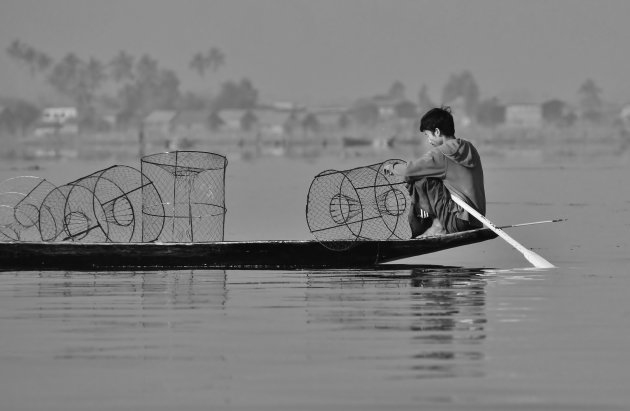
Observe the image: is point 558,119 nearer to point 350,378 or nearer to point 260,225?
point 260,225

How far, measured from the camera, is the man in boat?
47.2ft

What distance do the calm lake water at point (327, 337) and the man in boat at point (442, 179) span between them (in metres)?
0.49

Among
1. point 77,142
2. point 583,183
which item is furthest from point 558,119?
point 583,183

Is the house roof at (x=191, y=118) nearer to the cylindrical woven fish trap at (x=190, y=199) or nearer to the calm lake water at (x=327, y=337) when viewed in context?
the cylindrical woven fish trap at (x=190, y=199)

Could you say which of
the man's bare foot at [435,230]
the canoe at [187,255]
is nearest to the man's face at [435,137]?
the man's bare foot at [435,230]

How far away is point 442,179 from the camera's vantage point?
47.8ft

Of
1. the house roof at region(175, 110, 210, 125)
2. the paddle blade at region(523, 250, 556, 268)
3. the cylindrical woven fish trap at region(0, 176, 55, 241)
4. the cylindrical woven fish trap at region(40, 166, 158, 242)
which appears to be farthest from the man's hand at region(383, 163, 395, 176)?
the house roof at region(175, 110, 210, 125)

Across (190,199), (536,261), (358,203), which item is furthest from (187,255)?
(536,261)

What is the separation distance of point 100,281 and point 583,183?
27.3m

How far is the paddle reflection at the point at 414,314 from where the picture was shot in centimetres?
937

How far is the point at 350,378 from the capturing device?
8805 millimetres

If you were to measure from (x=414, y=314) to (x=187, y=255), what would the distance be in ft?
13.0

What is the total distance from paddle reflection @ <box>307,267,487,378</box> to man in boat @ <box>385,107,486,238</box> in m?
0.48

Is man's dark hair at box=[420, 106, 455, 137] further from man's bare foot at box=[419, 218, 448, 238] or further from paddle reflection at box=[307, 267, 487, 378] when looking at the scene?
paddle reflection at box=[307, 267, 487, 378]
